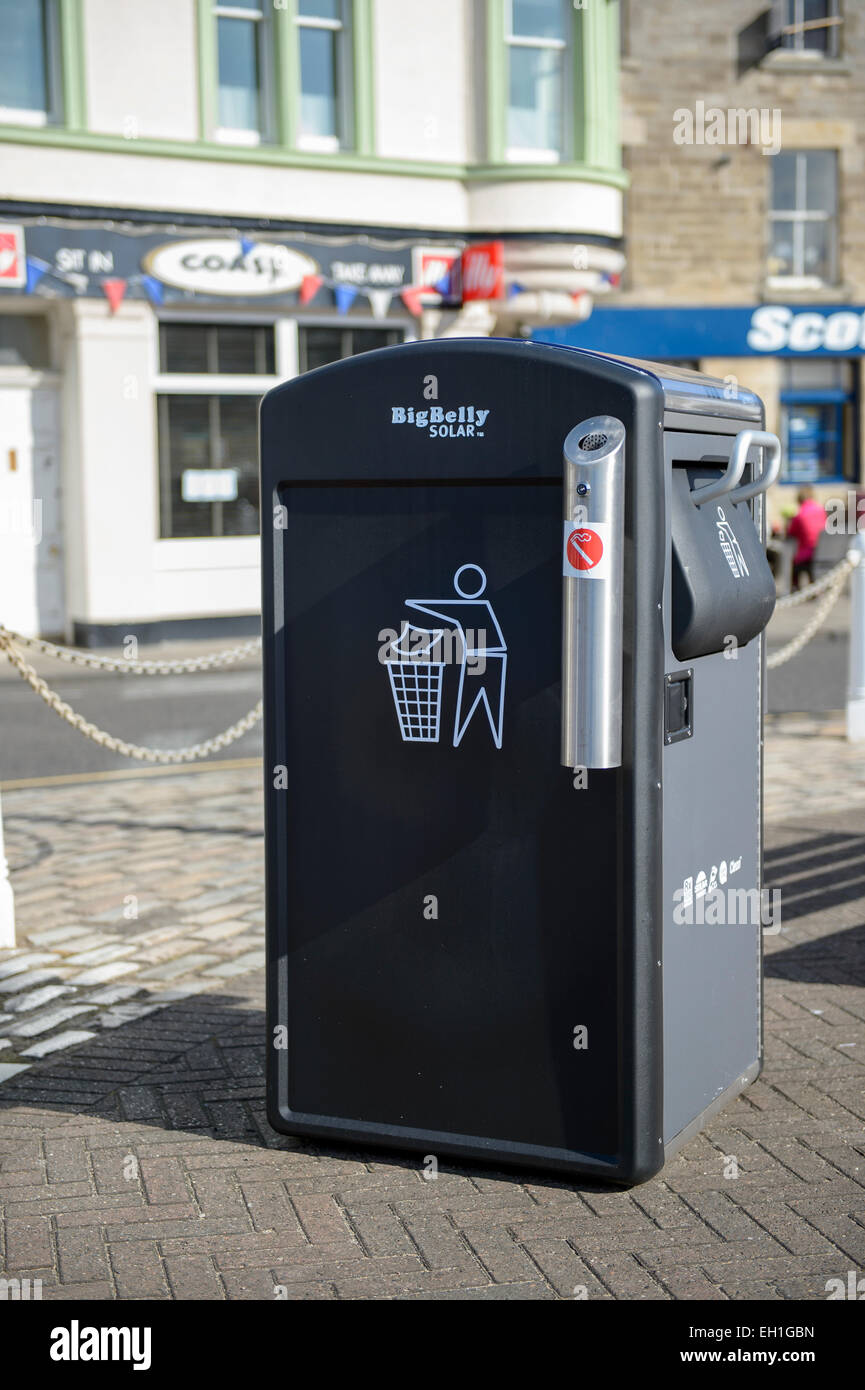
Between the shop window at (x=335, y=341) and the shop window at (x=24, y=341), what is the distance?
272cm

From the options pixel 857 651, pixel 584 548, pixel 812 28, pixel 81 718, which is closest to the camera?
pixel 584 548

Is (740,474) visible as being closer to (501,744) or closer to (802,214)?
(501,744)

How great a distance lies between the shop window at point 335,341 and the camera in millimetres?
18031

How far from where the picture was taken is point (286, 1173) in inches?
162

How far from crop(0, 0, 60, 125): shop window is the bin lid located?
44.0 feet

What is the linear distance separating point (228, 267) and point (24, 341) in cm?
224

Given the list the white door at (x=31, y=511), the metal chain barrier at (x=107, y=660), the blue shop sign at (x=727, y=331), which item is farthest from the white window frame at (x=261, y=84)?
the metal chain barrier at (x=107, y=660)

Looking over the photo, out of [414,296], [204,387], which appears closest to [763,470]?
[204,387]

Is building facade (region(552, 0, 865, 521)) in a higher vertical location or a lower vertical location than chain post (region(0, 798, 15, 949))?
higher

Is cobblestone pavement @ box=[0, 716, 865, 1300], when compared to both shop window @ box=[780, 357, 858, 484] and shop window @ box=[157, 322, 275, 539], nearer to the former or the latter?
shop window @ box=[157, 322, 275, 539]

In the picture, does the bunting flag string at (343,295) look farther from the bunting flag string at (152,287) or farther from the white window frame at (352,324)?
the bunting flag string at (152,287)

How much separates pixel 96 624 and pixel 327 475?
42.7 ft

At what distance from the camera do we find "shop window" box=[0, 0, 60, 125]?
1602cm

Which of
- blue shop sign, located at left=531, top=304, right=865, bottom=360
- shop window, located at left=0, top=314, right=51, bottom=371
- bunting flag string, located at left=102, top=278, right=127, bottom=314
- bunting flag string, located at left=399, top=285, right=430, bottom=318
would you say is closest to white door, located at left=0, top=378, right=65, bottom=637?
shop window, located at left=0, top=314, right=51, bottom=371
